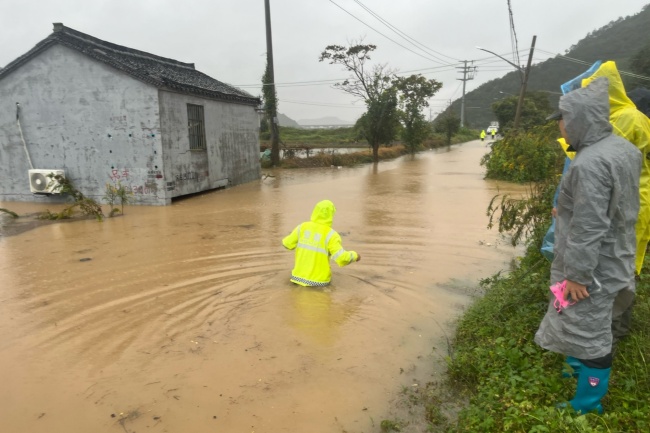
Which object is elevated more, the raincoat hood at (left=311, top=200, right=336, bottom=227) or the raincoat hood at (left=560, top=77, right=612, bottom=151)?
the raincoat hood at (left=560, top=77, right=612, bottom=151)

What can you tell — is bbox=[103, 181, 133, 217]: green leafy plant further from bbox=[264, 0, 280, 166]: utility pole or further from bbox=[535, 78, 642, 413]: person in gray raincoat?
bbox=[264, 0, 280, 166]: utility pole

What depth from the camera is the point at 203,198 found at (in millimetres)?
14227

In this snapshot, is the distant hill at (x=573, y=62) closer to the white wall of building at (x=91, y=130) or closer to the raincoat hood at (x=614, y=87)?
the white wall of building at (x=91, y=130)

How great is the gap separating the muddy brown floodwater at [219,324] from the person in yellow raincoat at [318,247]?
0.19 m

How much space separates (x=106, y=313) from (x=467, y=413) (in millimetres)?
4086

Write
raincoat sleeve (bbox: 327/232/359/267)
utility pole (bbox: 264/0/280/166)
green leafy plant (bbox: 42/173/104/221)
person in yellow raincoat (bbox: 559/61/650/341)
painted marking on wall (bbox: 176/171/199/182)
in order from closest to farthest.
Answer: person in yellow raincoat (bbox: 559/61/650/341) → raincoat sleeve (bbox: 327/232/359/267) → green leafy plant (bbox: 42/173/104/221) → painted marking on wall (bbox: 176/171/199/182) → utility pole (bbox: 264/0/280/166)

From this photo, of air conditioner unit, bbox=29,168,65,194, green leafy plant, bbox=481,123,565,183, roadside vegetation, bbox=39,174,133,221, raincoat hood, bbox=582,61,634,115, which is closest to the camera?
raincoat hood, bbox=582,61,634,115

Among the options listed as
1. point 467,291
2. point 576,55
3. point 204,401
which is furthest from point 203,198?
point 576,55

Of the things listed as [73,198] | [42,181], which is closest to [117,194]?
[73,198]

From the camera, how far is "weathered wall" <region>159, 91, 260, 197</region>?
43.0 feet

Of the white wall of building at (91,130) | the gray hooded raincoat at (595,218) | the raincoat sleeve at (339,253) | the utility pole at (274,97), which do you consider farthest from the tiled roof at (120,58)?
the gray hooded raincoat at (595,218)

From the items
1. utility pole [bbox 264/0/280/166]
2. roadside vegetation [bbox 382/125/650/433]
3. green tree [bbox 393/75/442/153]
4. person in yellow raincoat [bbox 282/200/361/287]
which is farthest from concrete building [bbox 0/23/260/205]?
green tree [bbox 393/75/442/153]

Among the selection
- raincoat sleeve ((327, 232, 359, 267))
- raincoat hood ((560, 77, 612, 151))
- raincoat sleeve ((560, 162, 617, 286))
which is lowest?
raincoat sleeve ((327, 232, 359, 267))

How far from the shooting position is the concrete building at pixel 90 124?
496 inches
